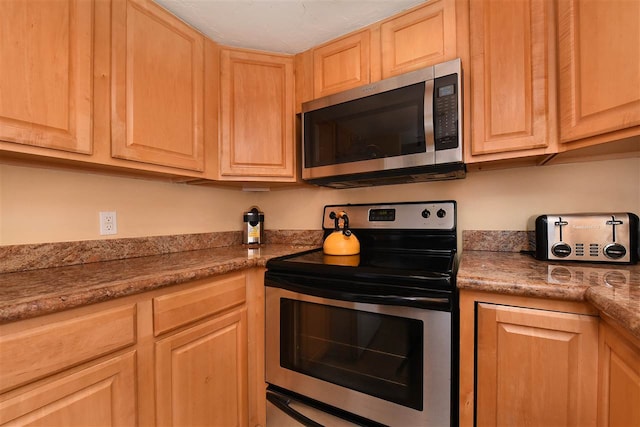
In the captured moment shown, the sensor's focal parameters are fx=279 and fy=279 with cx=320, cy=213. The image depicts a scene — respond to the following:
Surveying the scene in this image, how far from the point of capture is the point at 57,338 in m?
0.77

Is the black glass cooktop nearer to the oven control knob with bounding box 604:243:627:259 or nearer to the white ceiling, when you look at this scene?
the oven control knob with bounding box 604:243:627:259

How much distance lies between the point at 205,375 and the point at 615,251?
1.70 meters

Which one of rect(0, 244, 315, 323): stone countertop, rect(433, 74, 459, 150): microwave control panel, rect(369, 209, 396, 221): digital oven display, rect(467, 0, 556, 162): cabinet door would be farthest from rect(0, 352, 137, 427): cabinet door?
rect(467, 0, 556, 162): cabinet door

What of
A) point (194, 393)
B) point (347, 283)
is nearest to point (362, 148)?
point (347, 283)

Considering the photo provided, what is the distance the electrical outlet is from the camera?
1345 mm

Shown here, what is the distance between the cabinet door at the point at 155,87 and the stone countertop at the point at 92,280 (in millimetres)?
480

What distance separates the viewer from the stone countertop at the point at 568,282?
65 cm

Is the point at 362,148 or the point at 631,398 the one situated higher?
the point at 362,148

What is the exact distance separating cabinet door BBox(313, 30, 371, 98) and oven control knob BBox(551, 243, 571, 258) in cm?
115

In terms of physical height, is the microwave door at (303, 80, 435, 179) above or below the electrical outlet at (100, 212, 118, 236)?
above

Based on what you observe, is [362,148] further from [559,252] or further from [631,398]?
[631,398]

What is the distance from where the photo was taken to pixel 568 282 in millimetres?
833

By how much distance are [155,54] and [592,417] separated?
2.08 m

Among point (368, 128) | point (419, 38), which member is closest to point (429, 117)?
point (368, 128)
